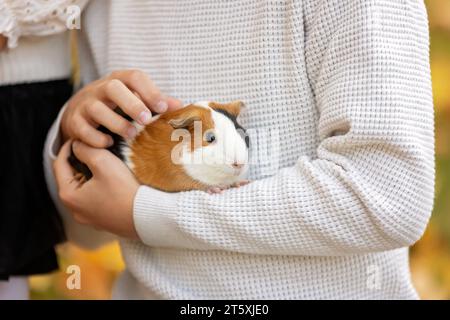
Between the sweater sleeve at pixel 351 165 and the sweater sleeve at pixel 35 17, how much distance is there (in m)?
0.27

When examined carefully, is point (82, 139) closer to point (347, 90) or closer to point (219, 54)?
point (219, 54)

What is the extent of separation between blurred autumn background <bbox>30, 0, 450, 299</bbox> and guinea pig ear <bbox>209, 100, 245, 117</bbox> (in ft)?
1.95

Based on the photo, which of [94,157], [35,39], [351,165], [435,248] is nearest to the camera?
[351,165]

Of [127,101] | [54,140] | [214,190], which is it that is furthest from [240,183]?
[54,140]

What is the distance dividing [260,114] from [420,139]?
6.1 inches

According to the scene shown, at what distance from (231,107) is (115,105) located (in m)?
0.14

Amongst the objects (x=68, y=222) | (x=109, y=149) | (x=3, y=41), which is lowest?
(x=68, y=222)

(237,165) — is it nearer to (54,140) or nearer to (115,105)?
(115,105)

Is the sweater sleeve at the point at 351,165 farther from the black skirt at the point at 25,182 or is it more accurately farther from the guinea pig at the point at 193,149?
the black skirt at the point at 25,182

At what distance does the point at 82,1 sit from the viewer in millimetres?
724

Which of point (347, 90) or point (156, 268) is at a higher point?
point (347, 90)

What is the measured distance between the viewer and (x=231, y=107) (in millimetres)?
589
